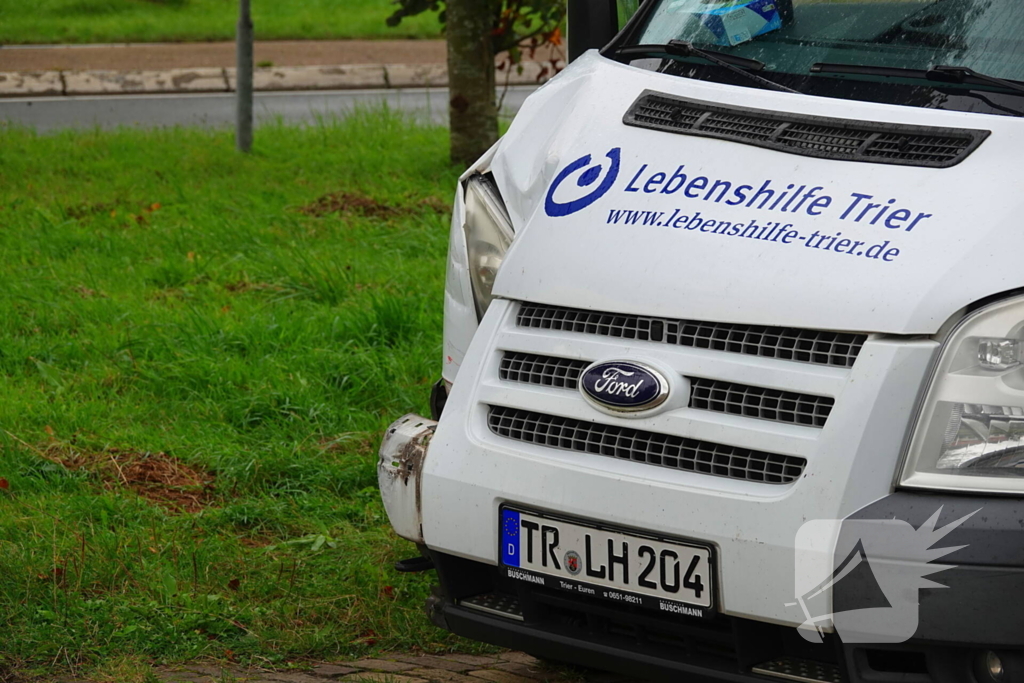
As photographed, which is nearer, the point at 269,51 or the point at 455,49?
the point at 455,49

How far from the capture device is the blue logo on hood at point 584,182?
3.01 metres

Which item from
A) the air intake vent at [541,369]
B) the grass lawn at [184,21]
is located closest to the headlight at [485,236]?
the air intake vent at [541,369]

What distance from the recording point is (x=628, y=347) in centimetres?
272

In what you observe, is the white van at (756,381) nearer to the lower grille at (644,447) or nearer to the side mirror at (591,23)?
the lower grille at (644,447)

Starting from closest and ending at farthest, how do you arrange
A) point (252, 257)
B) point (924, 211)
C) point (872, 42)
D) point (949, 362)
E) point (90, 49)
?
1. point (949, 362)
2. point (924, 211)
3. point (872, 42)
4. point (252, 257)
5. point (90, 49)

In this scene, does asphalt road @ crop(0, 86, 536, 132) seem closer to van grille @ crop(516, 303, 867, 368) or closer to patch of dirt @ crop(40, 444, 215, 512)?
patch of dirt @ crop(40, 444, 215, 512)

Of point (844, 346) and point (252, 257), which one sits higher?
point (844, 346)

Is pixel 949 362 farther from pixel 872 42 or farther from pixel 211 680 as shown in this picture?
pixel 211 680

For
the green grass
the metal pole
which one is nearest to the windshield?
the metal pole

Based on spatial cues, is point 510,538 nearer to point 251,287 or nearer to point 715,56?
point 715,56

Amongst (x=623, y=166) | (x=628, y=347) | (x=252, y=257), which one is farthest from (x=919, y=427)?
(x=252, y=257)

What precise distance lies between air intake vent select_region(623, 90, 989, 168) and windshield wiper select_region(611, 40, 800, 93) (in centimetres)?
16

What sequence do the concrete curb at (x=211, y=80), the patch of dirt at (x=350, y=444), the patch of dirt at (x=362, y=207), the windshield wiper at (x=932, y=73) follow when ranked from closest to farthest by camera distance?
1. the windshield wiper at (x=932, y=73)
2. the patch of dirt at (x=350, y=444)
3. the patch of dirt at (x=362, y=207)
4. the concrete curb at (x=211, y=80)

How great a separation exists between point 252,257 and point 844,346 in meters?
5.57
